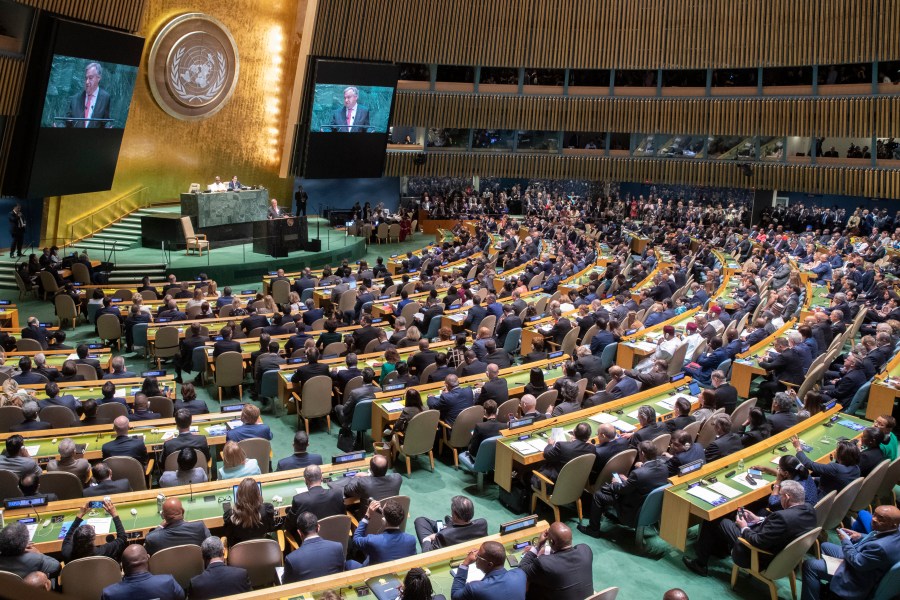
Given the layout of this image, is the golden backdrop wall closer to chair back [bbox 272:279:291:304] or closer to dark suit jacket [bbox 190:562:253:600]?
chair back [bbox 272:279:291:304]

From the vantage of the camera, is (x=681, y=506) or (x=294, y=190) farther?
(x=294, y=190)

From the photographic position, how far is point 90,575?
16.5 feet

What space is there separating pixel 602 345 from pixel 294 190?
1795 cm

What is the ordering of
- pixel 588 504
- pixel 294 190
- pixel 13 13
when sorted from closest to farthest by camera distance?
pixel 588 504
pixel 13 13
pixel 294 190

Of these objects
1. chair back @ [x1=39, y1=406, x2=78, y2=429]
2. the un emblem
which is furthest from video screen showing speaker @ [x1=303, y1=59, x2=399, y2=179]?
chair back @ [x1=39, y1=406, x2=78, y2=429]

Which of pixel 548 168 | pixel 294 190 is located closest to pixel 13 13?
pixel 294 190

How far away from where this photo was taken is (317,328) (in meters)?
13.0

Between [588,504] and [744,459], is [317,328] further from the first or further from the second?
[744,459]

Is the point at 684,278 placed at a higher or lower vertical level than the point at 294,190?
lower

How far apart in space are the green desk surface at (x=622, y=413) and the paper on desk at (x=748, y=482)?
1.36m

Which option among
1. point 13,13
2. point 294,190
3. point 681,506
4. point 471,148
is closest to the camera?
point 681,506

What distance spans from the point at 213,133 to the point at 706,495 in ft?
69.9

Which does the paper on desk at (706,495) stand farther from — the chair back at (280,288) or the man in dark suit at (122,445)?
the chair back at (280,288)

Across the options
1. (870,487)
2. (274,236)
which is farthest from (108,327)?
(870,487)
